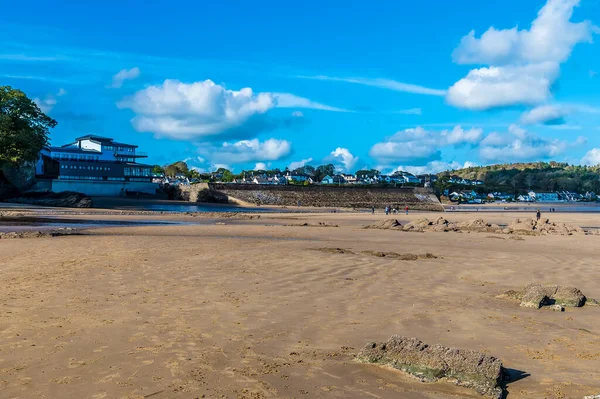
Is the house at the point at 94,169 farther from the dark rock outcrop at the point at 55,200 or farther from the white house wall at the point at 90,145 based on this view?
the dark rock outcrop at the point at 55,200

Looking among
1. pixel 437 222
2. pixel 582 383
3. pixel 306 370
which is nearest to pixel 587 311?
pixel 582 383

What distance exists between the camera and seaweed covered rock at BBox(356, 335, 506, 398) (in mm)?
5703

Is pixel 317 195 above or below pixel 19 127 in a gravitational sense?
below

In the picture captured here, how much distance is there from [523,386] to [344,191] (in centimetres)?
10923

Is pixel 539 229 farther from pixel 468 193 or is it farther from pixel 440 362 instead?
pixel 468 193

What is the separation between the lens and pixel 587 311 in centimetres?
988

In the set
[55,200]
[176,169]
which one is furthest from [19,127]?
[176,169]

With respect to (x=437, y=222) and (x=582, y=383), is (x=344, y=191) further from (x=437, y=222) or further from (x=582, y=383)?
(x=582, y=383)

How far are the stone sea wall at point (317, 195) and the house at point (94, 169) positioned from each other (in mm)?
11326

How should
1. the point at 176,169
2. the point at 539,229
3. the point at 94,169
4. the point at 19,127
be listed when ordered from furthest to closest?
the point at 176,169
the point at 94,169
the point at 19,127
the point at 539,229

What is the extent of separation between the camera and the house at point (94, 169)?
8854 centimetres

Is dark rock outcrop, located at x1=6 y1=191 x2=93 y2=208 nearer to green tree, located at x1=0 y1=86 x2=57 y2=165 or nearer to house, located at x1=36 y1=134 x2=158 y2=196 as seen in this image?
green tree, located at x1=0 y1=86 x2=57 y2=165

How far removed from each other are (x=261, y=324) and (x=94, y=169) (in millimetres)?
93825

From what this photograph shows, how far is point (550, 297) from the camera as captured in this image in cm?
1068
